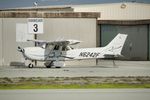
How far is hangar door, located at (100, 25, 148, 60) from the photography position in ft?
196

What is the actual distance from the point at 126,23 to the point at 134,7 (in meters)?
8.10

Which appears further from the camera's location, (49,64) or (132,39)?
(132,39)

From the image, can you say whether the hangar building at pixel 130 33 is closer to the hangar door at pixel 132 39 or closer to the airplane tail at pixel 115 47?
the hangar door at pixel 132 39

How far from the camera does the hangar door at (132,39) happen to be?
59656 millimetres

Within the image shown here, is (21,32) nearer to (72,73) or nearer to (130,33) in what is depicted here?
(72,73)

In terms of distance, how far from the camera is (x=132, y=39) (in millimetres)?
60812

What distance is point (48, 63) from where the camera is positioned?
1607 inches

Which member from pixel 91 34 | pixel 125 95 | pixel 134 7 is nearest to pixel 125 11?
pixel 134 7

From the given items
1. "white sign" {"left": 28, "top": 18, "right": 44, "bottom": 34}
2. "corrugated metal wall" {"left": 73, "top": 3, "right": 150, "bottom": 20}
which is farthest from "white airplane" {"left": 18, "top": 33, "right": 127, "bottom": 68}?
"corrugated metal wall" {"left": 73, "top": 3, "right": 150, "bottom": 20}

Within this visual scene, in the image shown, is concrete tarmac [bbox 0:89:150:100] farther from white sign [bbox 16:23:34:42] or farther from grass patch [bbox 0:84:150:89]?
white sign [bbox 16:23:34:42]

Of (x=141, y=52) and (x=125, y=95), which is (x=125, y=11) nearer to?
(x=141, y=52)

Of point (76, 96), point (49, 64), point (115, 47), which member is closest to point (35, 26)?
point (49, 64)

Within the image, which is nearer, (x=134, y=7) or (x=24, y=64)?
(x=24, y=64)

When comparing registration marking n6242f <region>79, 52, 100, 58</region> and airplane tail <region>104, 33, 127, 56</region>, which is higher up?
airplane tail <region>104, 33, 127, 56</region>
